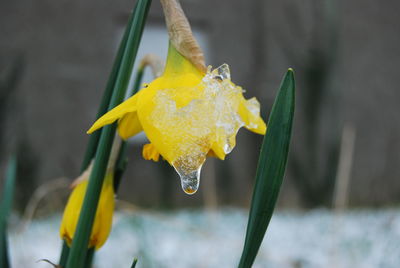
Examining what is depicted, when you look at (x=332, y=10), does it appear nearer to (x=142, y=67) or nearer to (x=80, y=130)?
(x=80, y=130)

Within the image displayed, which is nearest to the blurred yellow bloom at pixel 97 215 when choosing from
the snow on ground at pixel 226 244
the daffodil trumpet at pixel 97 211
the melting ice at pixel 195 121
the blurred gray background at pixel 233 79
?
the daffodil trumpet at pixel 97 211

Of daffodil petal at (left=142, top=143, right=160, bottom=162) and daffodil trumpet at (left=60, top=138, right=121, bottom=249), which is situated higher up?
daffodil petal at (left=142, top=143, right=160, bottom=162)

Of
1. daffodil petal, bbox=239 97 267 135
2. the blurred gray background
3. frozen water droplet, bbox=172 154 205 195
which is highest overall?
the blurred gray background

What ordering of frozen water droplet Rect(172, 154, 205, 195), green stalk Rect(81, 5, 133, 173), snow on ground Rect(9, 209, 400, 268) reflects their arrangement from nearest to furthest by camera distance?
frozen water droplet Rect(172, 154, 205, 195) < green stalk Rect(81, 5, 133, 173) < snow on ground Rect(9, 209, 400, 268)

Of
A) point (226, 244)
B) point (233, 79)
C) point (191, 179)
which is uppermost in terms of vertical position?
point (233, 79)

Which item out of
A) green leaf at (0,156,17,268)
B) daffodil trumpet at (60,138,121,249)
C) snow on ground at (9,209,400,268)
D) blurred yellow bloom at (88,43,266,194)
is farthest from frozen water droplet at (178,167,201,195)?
snow on ground at (9,209,400,268)

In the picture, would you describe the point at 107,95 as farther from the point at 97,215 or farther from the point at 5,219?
the point at 5,219

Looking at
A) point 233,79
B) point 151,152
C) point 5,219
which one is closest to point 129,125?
point 151,152

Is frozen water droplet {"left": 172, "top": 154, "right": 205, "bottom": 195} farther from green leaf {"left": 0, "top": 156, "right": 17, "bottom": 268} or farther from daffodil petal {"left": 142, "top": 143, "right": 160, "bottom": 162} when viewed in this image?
green leaf {"left": 0, "top": 156, "right": 17, "bottom": 268}
